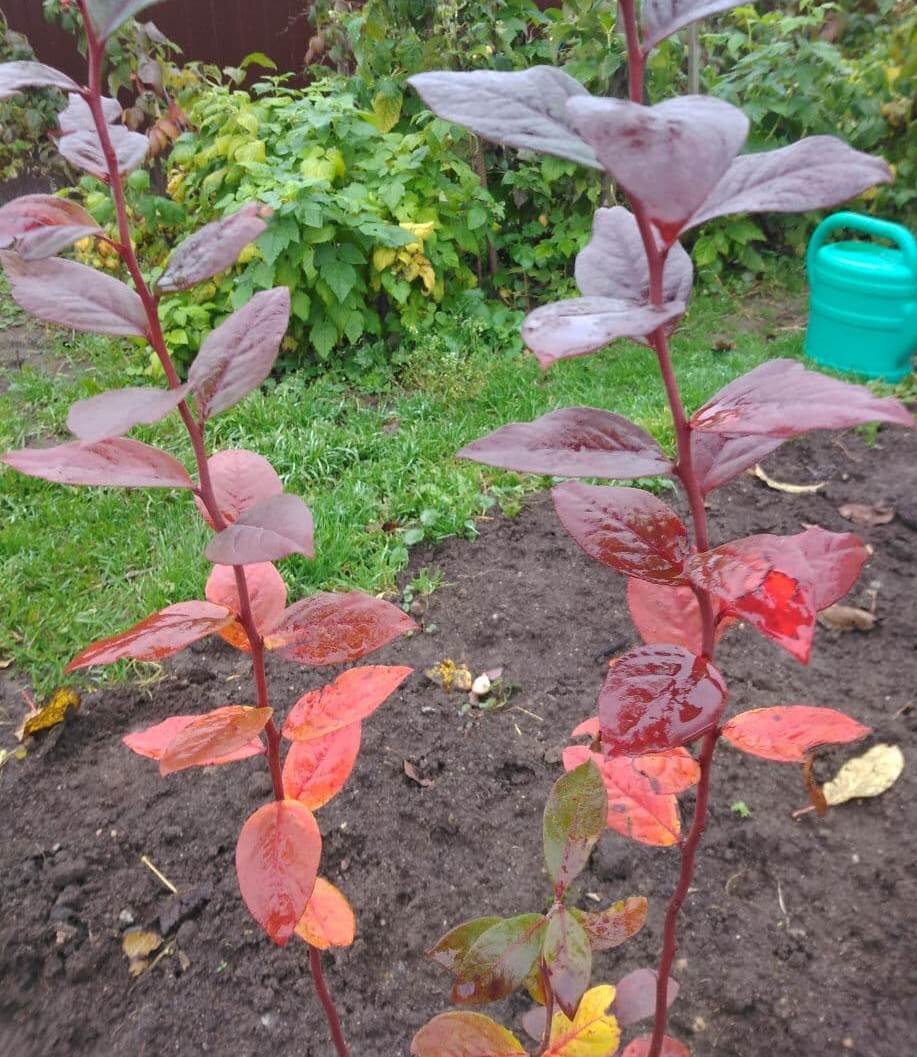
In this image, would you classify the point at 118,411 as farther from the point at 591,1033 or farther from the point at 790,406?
the point at 591,1033

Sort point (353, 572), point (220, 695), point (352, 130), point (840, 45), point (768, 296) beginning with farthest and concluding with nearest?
point (840, 45)
point (768, 296)
point (352, 130)
point (353, 572)
point (220, 695)

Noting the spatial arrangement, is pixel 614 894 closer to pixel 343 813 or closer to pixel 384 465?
pixel 343 813

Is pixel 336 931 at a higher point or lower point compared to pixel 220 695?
higher

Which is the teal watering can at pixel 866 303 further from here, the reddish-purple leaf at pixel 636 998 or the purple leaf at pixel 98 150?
the purple leaf at pixel 98 150

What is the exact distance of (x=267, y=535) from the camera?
790 mm

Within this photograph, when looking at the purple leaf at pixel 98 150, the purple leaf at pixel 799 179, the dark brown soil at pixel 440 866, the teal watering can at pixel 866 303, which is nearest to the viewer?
the purple leaf at pixel 799 179

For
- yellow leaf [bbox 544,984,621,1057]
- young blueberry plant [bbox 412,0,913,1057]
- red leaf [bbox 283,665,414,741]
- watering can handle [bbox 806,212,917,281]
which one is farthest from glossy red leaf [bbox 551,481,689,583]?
watering can handle [bbox 806,212,917,281]

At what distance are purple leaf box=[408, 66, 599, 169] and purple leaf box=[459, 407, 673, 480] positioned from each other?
0.20 meters

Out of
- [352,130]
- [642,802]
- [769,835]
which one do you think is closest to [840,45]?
[352,130]

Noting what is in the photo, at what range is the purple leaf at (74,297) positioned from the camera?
0.79 metres

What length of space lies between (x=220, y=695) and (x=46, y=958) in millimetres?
665

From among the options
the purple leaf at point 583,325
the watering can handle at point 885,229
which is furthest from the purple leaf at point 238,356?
the watering can handle at point 885,229

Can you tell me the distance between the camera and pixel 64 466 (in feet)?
2.63

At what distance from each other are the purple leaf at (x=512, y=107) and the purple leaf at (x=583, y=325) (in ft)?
0.31
